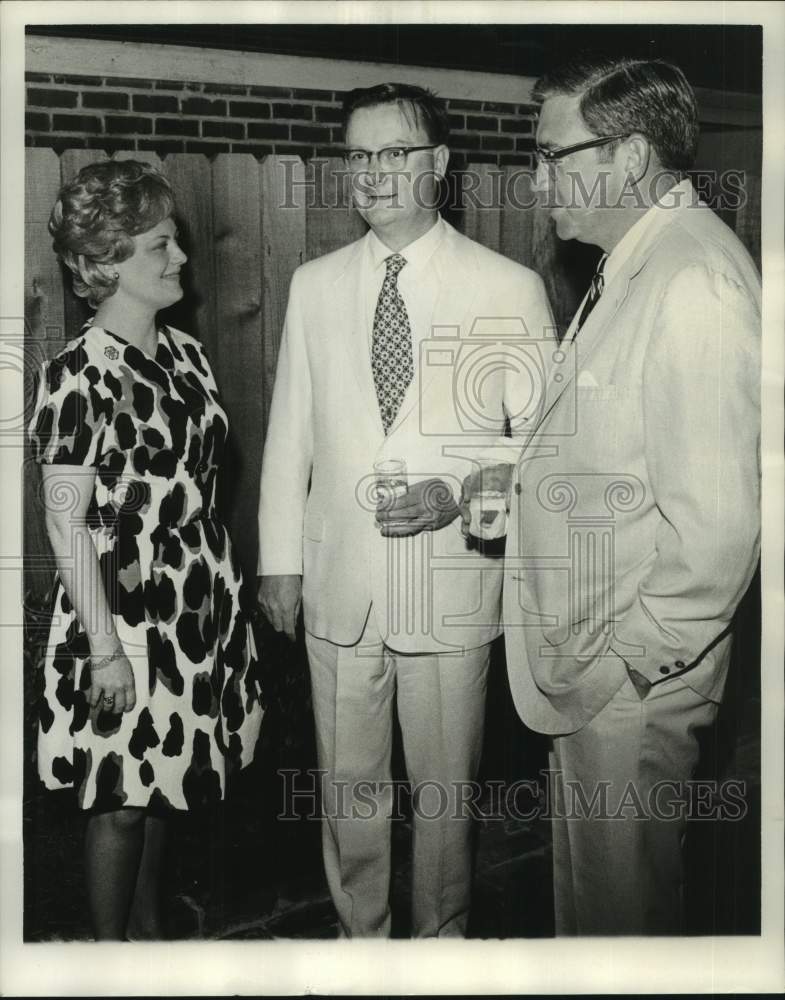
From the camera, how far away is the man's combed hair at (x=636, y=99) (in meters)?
2.78

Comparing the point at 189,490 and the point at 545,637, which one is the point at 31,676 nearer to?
the point at 189,490

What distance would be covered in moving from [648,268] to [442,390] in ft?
1.77

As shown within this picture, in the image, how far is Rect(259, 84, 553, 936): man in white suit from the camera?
2.81 m

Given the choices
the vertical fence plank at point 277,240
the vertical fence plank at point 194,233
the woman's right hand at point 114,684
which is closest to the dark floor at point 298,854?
the woman's right hand at point 114,684

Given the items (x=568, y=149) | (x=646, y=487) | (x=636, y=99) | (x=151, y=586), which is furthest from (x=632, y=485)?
(x=151, y=586)

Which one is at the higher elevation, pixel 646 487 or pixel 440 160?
pixel 440 160

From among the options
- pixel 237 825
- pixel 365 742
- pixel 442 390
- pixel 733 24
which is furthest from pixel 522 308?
pixel 237 825

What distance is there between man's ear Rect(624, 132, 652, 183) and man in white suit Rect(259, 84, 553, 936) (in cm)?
33

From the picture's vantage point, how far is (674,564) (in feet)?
8.91

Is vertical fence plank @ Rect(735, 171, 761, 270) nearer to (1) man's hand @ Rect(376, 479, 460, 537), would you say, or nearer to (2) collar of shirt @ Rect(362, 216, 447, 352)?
(2) collar of shirt @ Rect(362, 216, 447, 352)

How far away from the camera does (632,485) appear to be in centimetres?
276

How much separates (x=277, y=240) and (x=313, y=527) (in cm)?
69

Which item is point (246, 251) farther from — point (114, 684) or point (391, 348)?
point (114, 684)

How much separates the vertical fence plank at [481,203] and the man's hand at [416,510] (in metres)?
0.58
